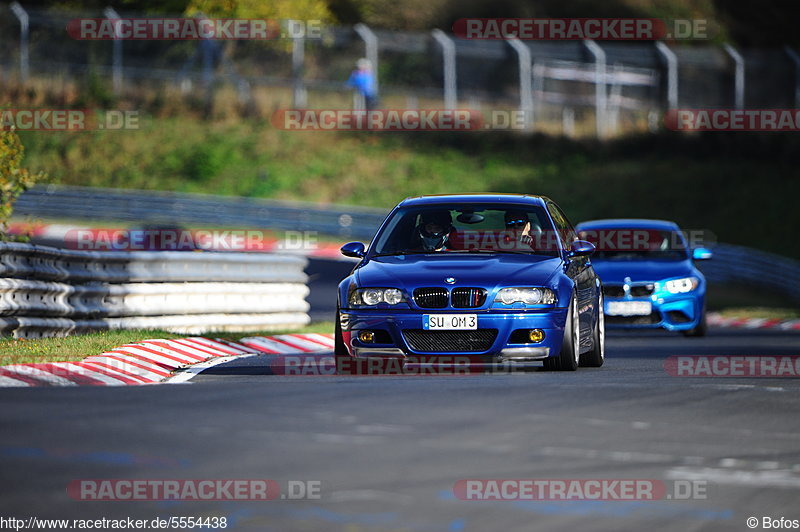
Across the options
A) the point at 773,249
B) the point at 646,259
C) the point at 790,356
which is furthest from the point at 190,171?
the point at 790,356

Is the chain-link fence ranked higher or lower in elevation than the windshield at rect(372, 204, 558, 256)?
higher

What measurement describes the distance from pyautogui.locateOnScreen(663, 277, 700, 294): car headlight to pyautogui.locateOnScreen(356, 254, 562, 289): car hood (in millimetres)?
7644

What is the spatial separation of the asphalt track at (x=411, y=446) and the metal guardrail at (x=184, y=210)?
2951 centimetres

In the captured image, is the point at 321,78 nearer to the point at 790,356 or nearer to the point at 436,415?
the point at 790,356

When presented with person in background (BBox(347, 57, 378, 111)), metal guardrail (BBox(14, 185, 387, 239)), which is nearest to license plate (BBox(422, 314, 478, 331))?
metal guardrail (BBox(14, 185, 387, 239))

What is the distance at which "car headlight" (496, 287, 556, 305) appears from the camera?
12250mm

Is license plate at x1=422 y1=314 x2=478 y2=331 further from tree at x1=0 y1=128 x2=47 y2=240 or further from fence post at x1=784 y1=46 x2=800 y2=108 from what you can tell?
fence post at x1=784 y1=46 x2=800 y2=108

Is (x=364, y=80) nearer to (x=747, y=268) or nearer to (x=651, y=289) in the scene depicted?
(x=747, y=268)

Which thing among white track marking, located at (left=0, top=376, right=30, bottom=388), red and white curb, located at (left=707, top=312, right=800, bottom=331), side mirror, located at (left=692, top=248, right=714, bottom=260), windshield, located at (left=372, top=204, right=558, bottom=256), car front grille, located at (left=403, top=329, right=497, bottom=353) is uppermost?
windshield, located at (left=372, top=204, right=558, bottom=256)

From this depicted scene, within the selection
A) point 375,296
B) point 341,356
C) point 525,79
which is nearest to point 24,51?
point 525,79

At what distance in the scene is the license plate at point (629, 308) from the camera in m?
20.2

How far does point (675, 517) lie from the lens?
6.52 meters

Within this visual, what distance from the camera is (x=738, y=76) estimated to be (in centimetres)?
4559
